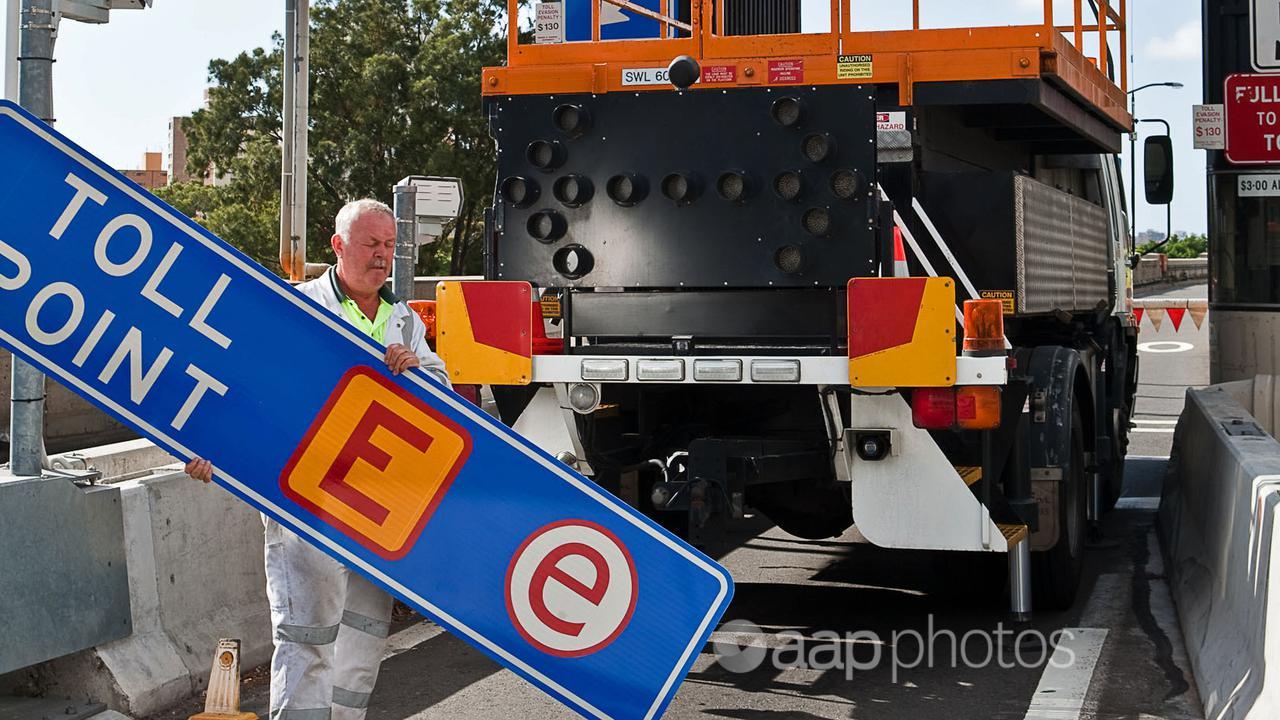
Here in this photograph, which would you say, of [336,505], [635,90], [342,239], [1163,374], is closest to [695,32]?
[635,90]

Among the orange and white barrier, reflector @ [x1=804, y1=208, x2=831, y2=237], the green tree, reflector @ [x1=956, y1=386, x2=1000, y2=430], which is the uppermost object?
the green tree

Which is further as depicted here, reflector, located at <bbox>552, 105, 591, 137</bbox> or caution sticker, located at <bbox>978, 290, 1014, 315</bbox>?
caution sticker, located at <bbox>978, 290, 1014, 315</bbox>

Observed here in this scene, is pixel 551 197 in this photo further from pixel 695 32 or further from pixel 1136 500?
pixel 1136 500

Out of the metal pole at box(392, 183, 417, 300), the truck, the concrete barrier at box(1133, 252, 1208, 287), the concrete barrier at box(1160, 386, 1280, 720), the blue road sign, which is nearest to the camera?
the concrete barrier at box(1160, 386, 1280, 720)

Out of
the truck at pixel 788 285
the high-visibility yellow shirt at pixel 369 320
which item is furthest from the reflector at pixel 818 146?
the high-visibility yellow shirt at pixel 369 320

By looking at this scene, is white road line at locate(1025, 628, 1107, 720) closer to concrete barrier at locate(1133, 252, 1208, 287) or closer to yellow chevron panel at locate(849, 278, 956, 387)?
yellow chevron panel at locate(849, 278, 956, 387)

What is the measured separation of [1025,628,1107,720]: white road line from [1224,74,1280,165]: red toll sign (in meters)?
6.34

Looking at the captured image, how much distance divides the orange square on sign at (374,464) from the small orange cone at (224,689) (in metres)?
0.90

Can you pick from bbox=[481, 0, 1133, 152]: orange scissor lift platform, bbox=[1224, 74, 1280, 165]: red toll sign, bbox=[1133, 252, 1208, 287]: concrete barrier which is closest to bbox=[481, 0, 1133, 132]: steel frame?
bbox=[481, 0, 1133, 152]: orange scissor lift platform

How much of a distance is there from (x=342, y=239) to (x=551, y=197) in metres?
2.77

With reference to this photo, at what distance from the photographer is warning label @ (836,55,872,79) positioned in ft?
25.5

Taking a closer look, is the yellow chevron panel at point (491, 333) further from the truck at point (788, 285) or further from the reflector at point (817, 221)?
the reflector at point (817, 221)

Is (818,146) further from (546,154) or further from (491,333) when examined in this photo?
(491,333)

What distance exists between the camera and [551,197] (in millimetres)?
7855
